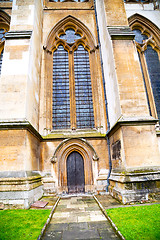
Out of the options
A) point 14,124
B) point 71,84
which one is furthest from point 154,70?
point 14,124

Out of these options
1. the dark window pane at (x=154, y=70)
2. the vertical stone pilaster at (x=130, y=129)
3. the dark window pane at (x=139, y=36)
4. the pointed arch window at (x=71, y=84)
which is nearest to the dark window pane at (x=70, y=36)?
the pointed arch window at (x=71, y=84)

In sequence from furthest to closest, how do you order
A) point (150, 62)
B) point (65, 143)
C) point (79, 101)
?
point (150, 62) → point (79, 101) → point (65, 143)

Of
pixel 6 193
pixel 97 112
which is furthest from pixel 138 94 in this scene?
pixel 6 193

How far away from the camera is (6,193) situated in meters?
5.00

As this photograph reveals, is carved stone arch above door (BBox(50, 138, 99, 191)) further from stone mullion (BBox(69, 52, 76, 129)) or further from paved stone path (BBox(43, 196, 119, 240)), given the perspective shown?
paved stone path (BBox(43, 196, 119, 240))

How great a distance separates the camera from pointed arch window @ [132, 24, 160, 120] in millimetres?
9312

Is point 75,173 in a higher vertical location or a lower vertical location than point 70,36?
lower

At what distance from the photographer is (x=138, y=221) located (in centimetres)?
360

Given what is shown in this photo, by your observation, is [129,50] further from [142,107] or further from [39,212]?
[39,212]

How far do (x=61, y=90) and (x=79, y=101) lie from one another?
1.31 metres

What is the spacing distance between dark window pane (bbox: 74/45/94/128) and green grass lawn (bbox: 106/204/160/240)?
5093mm

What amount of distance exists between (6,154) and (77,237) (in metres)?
3.65

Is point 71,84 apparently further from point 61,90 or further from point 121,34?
point 121,34

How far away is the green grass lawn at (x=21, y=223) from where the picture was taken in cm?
311
